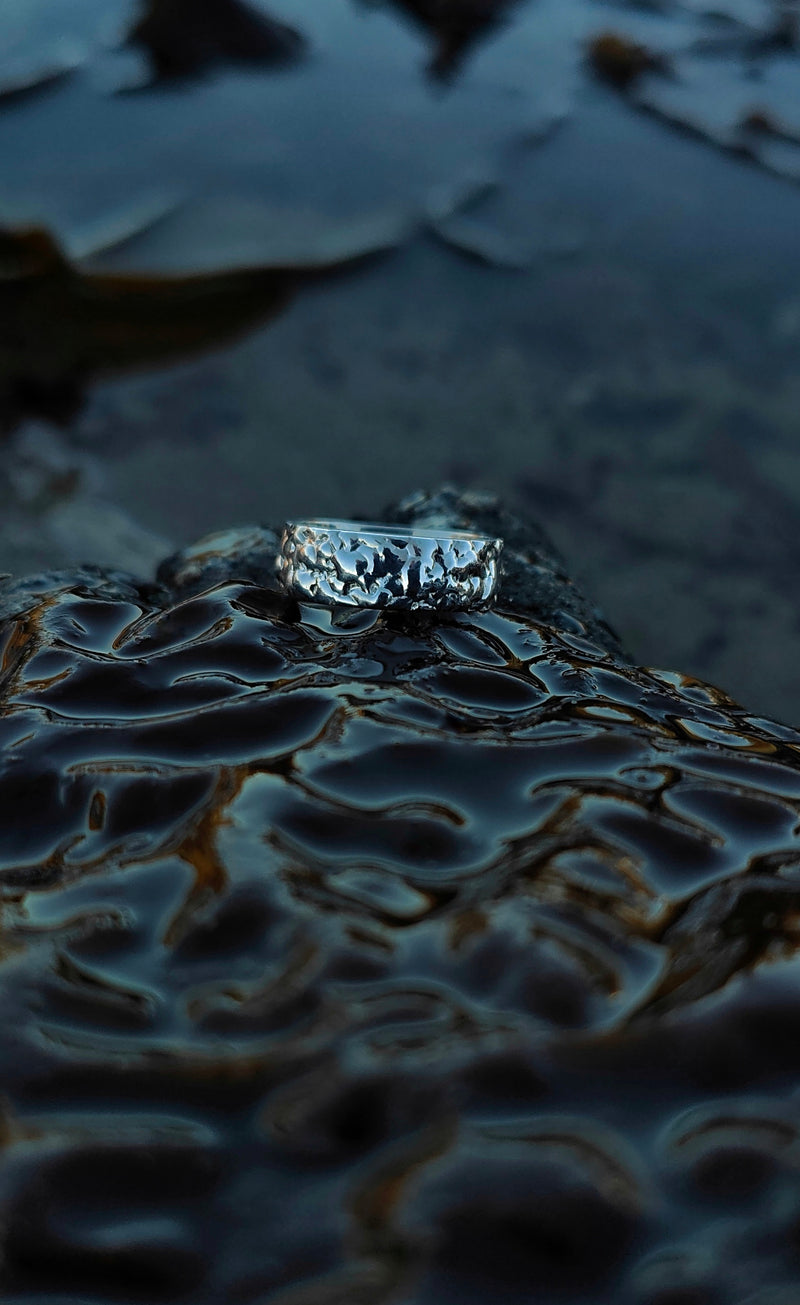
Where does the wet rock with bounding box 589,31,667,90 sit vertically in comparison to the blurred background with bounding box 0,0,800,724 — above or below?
above

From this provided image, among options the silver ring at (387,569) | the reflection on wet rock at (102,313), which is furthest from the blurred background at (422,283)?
the silver ring at (387,569)

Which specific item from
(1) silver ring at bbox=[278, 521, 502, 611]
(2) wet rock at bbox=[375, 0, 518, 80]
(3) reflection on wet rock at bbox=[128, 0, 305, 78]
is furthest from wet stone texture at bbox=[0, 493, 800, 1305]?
(2) wet rock at bbox=[375, 0, 518, 80]

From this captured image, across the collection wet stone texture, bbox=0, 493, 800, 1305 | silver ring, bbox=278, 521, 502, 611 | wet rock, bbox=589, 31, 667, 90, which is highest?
wet rock, bbox=589, 31, 667, 90

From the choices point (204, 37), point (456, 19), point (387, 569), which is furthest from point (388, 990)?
point (456, 19)

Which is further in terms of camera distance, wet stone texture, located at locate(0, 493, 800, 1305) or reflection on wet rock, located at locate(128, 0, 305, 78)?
reflection on wet rock, located at locate(128, 0, 305, 78)

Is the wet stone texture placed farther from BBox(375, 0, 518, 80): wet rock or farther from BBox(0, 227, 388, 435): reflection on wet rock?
BBox(375, 0, 518, 80): wet rock

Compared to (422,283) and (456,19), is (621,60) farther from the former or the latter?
(422,283)

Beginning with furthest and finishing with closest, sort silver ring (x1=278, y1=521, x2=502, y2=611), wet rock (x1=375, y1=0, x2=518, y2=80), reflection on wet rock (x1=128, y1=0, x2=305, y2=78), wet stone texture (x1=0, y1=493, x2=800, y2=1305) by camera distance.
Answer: wet rock (x1=375, y1=0, x2=518, y2=80)
reflection on wet rock (x1=128, y1=0, x2=305, y2=78)
silver ring (x1=278, y1=521, x2=502, y2=611)
wet stone texture (x1=0, y1=493, x2=800, y2=1305)

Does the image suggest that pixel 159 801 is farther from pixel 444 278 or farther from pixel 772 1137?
pixel 444 278
